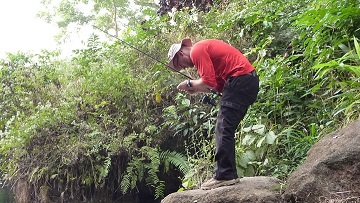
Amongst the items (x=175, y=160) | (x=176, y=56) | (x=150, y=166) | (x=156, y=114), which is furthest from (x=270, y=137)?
(x=156, y=114)

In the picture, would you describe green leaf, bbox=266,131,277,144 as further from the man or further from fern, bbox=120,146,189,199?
fern, bbox=120,146,189,199

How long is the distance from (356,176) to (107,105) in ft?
15.1

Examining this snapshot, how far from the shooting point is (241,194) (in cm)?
332

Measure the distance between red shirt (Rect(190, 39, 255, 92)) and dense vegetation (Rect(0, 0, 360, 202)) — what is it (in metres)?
1.13

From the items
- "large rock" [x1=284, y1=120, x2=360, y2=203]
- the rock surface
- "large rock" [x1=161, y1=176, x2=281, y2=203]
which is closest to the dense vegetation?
"large rock" [x1=161, y1=176, x2=281, y2=203]

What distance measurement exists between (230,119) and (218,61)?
1.86ft

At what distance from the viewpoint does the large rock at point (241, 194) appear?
10.6ft

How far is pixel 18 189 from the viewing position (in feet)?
22.8

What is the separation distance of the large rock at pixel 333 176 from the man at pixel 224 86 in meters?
0.66

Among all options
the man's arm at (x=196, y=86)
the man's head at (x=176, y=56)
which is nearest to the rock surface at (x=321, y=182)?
the man's arm at (x=196, y=86)

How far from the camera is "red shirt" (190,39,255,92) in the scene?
3.55 m

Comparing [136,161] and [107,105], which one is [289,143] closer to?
[136,161]

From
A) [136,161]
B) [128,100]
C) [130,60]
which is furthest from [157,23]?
[136,161]

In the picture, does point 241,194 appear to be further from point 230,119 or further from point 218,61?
point 218,61
